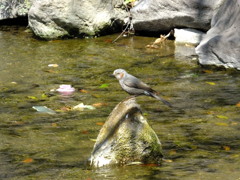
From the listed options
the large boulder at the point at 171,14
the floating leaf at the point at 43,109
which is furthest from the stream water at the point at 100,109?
the large boulder at the point at 171,14

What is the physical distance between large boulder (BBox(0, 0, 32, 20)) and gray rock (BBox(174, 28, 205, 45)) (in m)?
3.21

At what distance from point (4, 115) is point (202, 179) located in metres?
2.86

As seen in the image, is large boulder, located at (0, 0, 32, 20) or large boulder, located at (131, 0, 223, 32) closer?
large boulder, located at (131, 0, 223, 32)

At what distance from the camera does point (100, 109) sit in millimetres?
7070

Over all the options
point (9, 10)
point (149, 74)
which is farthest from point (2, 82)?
point (9, 10)

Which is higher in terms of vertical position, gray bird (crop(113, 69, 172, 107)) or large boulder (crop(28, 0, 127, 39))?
gray bird (crop(113, 69, 172, 107))

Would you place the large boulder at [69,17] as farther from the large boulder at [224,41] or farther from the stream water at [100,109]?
the large boulder at [224,41]

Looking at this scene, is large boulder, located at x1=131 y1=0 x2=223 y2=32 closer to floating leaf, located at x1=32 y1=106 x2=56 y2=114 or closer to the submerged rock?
floating leaf, located at x1=32 y1=106 x2=56 y2=114

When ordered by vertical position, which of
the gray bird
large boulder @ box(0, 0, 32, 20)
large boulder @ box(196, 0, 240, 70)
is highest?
the gray bird

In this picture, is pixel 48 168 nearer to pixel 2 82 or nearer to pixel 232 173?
pixel 232 173

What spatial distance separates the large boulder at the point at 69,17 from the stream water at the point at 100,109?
8.4 inches

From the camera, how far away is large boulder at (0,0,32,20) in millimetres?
11961

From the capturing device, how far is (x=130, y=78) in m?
6.09

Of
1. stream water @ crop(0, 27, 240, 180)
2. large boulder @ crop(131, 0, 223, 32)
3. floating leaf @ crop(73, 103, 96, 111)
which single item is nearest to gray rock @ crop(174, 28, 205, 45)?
large boulder @ crop(131, 0, 223, 32)
